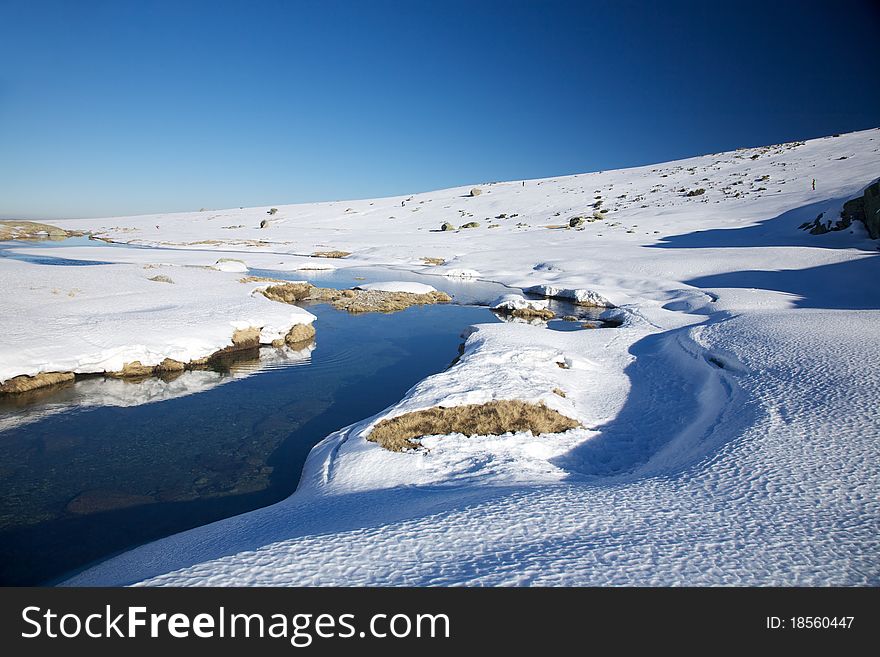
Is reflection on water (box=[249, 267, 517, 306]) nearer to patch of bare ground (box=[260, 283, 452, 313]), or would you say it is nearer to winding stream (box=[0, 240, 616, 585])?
patch of bare ground (box=[260, 283, 452, 313])

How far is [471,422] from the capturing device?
953 centimetres

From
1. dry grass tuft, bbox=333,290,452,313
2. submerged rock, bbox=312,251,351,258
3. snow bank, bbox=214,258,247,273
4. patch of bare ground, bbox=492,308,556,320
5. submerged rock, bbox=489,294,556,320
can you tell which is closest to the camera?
patch of bare ground, bbox=492,308,556,320

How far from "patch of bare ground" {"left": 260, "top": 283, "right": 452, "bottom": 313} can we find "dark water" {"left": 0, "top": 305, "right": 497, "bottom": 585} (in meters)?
8.76

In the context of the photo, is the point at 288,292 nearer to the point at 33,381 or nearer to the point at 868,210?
the point at 33,381

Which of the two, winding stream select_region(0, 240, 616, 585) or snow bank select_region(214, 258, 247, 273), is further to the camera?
snow bank select_region(214, 258, 247, 273)

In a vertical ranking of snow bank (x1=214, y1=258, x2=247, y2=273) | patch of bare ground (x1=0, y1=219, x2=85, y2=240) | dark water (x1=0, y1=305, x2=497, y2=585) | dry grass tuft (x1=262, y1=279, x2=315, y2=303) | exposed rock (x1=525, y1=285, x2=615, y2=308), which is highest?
patch of bare ground (x1=0, y1=219, x2=85, y2=240)

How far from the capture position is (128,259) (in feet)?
125

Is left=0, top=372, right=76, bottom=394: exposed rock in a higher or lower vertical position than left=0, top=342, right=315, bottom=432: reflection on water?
higher

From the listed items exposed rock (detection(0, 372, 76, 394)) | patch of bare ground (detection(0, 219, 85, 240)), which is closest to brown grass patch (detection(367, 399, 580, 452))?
exposed rock (detection(0, 372, 76, 394))

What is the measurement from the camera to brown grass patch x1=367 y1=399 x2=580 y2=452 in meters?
9.03

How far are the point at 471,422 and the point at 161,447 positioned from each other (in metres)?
7.23

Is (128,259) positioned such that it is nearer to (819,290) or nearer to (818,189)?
(819,290)

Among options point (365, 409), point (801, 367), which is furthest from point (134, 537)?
point (801, 367)

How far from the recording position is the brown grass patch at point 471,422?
356 inches
